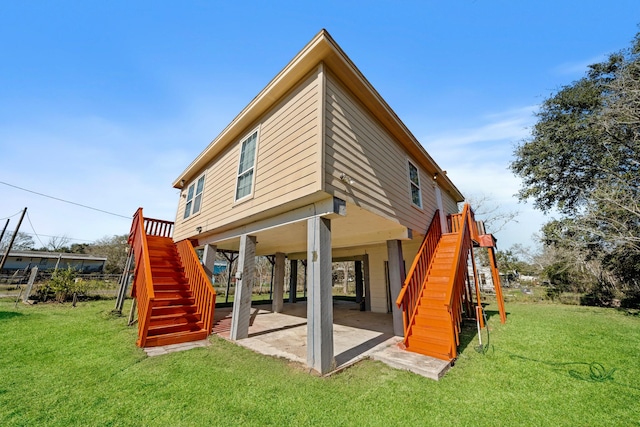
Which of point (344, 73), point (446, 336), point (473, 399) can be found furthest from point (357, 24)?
point (473, 399)

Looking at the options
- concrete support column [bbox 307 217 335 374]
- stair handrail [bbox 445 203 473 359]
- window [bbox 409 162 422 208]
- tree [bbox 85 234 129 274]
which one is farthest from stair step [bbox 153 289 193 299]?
tree [bbox 85 234 129 274]

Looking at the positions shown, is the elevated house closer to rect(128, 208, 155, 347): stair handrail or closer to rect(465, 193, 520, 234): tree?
rect(128, 208, 155, 347): stair handrail

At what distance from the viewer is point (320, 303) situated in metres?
4.04

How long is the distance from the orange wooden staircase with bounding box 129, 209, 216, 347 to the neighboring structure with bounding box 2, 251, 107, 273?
99.1ft

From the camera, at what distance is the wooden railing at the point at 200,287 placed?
236 inches

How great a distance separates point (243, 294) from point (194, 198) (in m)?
5.54

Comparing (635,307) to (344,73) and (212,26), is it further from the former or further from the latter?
(212,26)

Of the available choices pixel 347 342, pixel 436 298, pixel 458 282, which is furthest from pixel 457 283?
pixel 347 342

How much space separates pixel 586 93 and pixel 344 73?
15.8 m

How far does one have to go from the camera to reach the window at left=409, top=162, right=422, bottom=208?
783cm

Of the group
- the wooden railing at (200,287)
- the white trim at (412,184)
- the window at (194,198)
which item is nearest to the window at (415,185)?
the white trim at (412,184)


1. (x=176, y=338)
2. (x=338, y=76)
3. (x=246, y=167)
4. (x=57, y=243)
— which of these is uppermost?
(x=57, y=243)

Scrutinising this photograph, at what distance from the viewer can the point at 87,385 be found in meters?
3.33

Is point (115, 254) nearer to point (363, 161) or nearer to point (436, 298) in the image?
point (363, 161)
